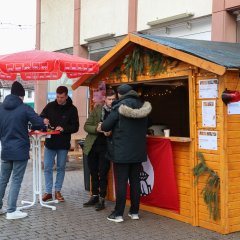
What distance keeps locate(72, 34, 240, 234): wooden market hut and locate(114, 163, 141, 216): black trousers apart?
514mm

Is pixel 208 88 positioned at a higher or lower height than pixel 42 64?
lower

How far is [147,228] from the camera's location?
5672mm

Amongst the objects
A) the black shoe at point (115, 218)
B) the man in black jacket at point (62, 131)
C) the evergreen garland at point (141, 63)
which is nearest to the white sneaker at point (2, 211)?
the man in black jacket at point (62, 131)

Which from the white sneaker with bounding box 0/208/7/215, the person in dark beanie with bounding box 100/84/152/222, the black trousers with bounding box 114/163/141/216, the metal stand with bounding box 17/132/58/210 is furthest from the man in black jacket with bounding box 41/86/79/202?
the black trousers with bounding box 114/163/141/216

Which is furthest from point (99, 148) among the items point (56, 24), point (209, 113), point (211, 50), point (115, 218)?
point (56, 24)

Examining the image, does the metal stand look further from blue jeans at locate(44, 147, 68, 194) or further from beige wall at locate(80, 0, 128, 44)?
beige wall at locate(80, 0, 128, 44)

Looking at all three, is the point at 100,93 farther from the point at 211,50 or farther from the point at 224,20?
the point at 224,20

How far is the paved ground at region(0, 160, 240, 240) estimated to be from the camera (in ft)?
17.5

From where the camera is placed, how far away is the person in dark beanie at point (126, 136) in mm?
5766

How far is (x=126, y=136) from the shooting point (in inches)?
227

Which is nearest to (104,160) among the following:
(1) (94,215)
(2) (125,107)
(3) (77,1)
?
(1) (94,215)

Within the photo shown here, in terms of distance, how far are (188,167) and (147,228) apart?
3.15 ft

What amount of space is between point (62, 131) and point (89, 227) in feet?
5.81

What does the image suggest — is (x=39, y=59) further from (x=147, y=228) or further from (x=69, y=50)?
(x=69, y=50)
